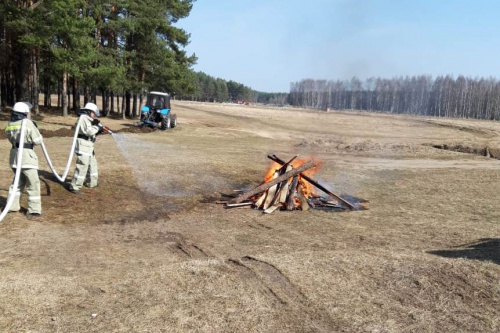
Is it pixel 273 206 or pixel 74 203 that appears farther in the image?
pixel 273 206

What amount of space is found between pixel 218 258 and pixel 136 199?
4.00 metres

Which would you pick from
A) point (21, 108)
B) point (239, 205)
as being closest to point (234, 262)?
point (239, 205)

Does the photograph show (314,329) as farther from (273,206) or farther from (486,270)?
(273,206)

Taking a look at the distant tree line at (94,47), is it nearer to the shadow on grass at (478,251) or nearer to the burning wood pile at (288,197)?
the burning wood pile at (288,197)

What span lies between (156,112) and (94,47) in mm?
7266

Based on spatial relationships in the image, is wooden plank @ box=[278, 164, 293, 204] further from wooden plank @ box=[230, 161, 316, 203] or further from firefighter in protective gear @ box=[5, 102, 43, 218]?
firefighter in protective gear @ box=[5, 102, 43, 218]

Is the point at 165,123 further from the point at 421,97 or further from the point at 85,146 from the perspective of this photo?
the point at 421,97

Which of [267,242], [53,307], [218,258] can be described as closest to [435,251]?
[267,242]

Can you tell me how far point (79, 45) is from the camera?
23.9 metres

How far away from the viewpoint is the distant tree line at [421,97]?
10975cm

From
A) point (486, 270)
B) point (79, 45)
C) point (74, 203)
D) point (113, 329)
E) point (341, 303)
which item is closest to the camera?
point (113, 329)

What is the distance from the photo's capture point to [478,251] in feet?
21.3

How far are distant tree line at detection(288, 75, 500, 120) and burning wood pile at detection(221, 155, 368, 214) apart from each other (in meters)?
85.8

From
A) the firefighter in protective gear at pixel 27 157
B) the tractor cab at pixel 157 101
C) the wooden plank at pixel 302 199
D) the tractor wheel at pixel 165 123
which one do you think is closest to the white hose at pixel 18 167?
the firefighter in protective gear at pixel 27 157
